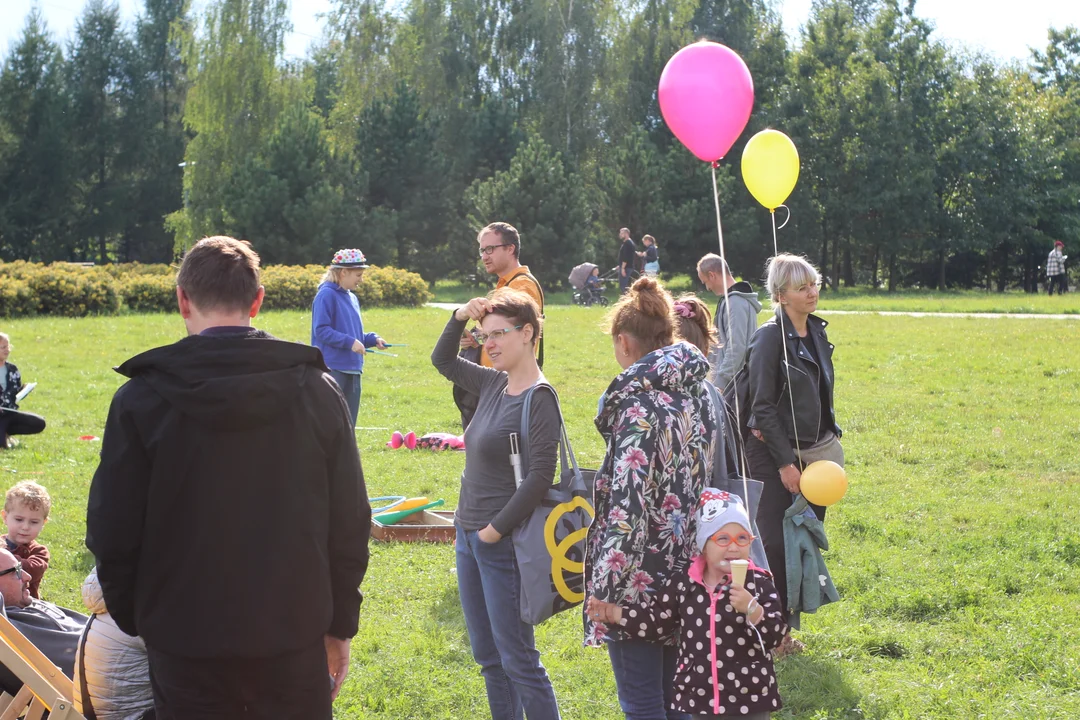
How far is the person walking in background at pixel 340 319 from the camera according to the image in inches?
314

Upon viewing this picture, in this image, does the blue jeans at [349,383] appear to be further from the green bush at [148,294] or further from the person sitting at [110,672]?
the green bush at [148,294]

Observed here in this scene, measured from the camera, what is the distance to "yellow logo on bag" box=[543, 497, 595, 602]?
11.9 feet

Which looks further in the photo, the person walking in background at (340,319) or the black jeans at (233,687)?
the person walking in background at (340,319)

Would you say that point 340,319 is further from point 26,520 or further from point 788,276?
point 788,276

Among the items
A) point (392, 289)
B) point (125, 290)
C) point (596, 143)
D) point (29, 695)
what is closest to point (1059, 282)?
point (596, 143)

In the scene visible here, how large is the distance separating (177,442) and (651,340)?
1610mm

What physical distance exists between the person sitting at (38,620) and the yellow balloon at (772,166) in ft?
14.2

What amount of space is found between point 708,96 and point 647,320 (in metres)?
2.39

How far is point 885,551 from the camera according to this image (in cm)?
675

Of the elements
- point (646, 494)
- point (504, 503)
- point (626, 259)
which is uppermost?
point (626, 259)

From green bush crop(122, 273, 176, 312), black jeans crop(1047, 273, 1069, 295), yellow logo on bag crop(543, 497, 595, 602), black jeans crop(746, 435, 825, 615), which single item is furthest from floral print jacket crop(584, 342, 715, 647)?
black jeans crop(1047, 273, 1069, 295)

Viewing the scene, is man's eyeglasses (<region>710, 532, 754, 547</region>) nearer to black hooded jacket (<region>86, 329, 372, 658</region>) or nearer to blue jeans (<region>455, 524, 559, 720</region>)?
blue jeans (<region>455, 524, 559, 720</region>)

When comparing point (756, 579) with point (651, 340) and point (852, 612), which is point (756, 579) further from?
point (852, 612)

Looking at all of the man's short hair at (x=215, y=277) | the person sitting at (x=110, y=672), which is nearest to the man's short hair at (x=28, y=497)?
the person sitting at (x=110, y=672)
